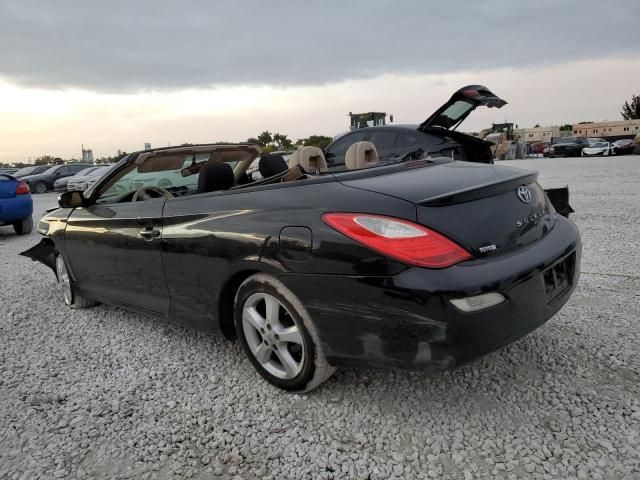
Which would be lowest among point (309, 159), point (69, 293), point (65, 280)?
point (69, 293)

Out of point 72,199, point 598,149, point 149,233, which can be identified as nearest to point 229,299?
point 149,233

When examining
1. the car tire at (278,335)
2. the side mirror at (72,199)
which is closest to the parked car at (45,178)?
the side mirror at (72,199)

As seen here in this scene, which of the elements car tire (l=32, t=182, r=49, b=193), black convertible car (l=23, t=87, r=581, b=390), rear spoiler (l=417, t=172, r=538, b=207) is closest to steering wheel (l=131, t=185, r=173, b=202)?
black convertible car (l=23, t=87, r=581, b=390)

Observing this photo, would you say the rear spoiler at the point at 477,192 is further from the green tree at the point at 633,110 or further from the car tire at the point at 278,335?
the green tree at the point at 633,110

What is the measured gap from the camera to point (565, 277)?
2.60 meters

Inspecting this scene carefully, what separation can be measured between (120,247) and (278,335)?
4.99ft

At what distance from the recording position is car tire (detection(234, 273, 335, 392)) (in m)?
2.47

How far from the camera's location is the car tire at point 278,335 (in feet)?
8.11

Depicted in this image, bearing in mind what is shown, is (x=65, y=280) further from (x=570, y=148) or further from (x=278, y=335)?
(x=570, y=148)

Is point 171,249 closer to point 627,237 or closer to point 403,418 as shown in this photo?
point 403,418

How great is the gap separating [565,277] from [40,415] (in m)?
2.80

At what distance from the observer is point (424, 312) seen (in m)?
2.08

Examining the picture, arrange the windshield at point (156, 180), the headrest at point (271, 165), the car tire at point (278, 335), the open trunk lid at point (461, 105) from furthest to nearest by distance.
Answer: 1. the open trunk lid at point (461, 105)
2. the windshield at point (156, 180)
3. the headrest at point (271, 165)
4. the car tire at point (278, 335)

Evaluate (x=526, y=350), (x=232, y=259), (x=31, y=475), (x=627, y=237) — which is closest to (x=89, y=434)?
(x=31, y=475)
